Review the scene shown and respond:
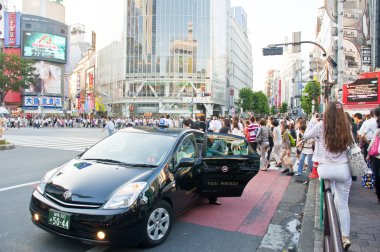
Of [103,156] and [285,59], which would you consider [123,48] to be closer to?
[103,156]

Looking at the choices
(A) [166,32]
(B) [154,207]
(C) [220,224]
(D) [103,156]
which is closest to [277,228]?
(C) [220,224]

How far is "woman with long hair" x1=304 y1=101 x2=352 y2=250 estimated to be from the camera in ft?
12.7

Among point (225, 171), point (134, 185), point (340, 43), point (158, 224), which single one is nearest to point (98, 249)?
point (158, 224)

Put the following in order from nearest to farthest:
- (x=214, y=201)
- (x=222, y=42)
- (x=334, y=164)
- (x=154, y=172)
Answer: (x=334, y=164), (x=154, y=172), (x=214, y=201), (x=222, y=42)

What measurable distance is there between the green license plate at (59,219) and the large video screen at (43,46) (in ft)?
241

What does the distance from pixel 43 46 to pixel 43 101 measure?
464 inches

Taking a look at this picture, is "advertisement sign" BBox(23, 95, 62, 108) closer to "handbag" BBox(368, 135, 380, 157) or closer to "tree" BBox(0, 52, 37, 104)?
"tree" BBox(0, 52, 37, 104)

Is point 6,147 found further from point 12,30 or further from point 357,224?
point 12,30

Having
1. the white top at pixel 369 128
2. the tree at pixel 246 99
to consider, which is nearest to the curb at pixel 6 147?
the white top at pixel 369 128

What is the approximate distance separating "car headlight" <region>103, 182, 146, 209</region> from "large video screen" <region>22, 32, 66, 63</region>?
73.6m

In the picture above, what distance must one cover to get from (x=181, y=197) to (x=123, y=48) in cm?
7000

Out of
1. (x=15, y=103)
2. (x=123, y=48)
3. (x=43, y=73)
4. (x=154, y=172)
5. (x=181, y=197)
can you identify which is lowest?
(x=181, y=197)

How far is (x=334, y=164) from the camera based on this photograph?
3.92m

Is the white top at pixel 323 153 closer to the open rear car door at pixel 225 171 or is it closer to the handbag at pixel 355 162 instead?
→ the handbag at pixel 355 162
